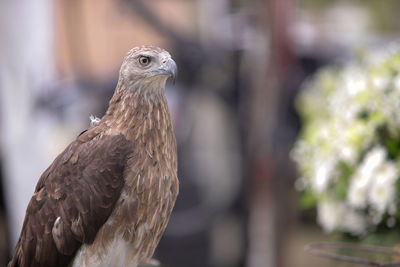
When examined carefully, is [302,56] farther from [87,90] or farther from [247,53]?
[87,90]

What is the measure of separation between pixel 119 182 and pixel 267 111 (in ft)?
10.7

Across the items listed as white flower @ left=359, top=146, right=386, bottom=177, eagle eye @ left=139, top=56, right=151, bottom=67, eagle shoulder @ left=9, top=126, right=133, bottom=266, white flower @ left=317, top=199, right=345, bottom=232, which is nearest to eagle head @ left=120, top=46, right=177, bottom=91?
eagle eye @ left=139, top=56, right=151, bottom=67

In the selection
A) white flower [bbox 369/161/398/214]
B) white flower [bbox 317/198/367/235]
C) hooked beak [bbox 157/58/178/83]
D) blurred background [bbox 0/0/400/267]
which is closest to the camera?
hooked beak [bbox 157/58/178/83]

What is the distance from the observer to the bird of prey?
2197 millimetres

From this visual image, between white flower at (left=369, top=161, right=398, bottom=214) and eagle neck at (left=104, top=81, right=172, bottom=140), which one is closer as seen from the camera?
eagle neck at (left=104, top=81, right=172, bottom=140)

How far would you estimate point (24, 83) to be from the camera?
5566 mm

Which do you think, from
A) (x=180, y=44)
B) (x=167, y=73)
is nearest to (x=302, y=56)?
(x=180, y=44)

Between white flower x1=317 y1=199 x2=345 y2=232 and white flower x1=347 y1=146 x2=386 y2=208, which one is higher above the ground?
white flower x1=347 y1=146 x2=386 y2=208

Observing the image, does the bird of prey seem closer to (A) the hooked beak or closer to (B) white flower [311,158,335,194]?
(A) the hooked beak

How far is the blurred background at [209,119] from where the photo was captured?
5430 mm

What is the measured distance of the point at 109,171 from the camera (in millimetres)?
2217

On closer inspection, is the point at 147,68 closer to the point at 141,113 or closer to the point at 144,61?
the point at 144,61

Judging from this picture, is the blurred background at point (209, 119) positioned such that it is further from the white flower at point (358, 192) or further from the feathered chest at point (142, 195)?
the feathered chest at point (142, 195)

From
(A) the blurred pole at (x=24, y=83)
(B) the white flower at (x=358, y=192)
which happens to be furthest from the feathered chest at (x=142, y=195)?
(A) the blurred pole at (x=24, y=83)
